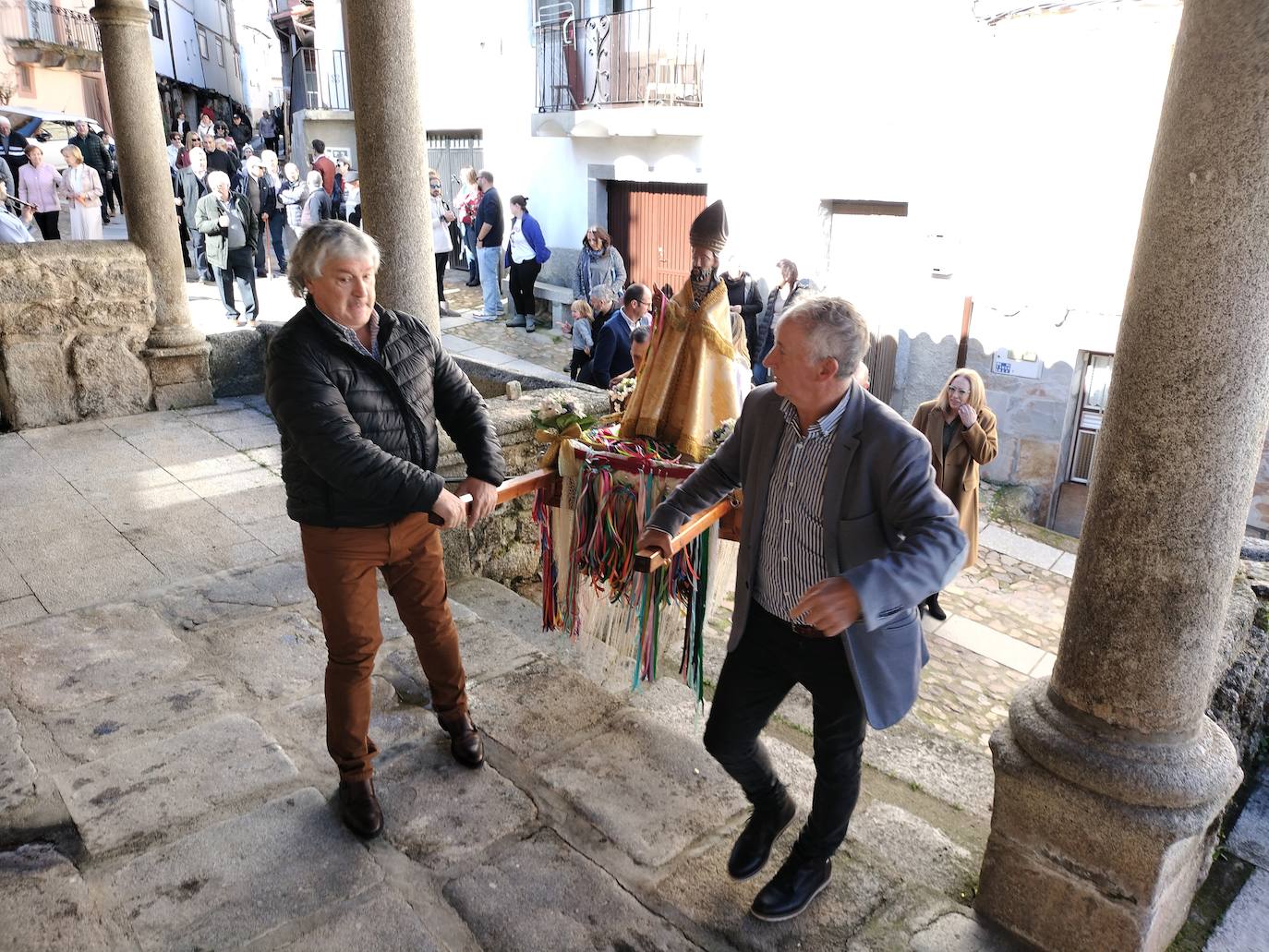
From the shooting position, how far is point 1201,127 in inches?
79.0

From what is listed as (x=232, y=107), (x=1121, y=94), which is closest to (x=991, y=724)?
(x=1121, y=94)

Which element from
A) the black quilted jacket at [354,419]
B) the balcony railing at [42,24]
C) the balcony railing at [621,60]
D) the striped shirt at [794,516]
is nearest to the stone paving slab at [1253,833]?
the striped shirt at [794,516]

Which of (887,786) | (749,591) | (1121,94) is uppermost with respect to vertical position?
(1121,94)

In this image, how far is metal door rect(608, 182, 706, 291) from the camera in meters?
→ 13.4

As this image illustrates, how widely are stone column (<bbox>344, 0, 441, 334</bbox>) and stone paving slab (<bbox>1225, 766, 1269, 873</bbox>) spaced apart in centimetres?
376

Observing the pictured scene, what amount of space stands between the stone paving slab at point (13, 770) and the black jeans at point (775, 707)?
2036 millimetres

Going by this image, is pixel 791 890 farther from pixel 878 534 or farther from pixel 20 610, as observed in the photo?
pixel 20 610

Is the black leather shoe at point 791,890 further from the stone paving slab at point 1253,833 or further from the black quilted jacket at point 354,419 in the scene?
the stone paving slab at point 1253,833

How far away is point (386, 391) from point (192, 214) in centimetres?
1054

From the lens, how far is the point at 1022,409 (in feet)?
30.2

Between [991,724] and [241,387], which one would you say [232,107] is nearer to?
[241,387]

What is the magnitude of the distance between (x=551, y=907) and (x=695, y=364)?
1.84 m

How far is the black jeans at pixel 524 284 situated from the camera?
42.8 feet

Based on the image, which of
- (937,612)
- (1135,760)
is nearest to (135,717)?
(1135,760)
